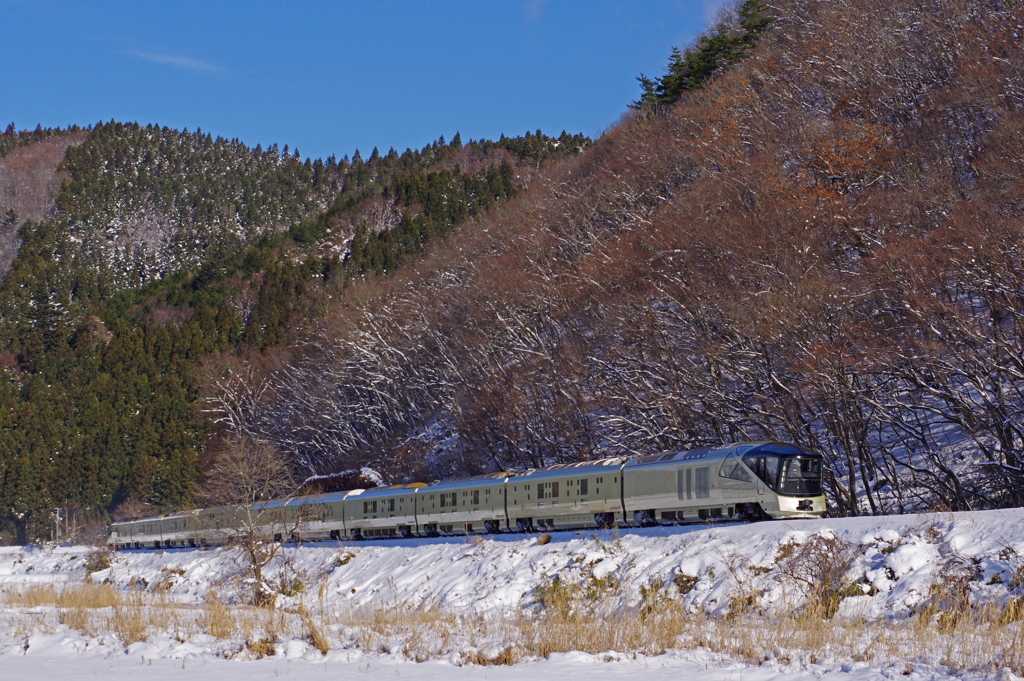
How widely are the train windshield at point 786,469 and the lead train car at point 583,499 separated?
23mm

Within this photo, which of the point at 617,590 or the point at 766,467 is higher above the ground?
the point at 766,467

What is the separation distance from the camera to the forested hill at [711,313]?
24406 mm

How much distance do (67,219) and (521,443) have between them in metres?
136

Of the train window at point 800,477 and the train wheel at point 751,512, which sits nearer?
the train window at point 800,477

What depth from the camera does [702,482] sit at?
885 inches

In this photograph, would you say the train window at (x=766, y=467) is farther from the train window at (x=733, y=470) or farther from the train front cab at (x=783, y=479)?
the train window at (x=733, y=470)

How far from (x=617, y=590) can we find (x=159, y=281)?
394 ft

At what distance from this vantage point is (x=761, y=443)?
22078mm

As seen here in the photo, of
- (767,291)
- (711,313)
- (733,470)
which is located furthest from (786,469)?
(711,313)

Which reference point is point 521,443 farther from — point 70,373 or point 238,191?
point 238,191

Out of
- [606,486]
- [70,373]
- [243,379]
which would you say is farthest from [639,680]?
[70,373]

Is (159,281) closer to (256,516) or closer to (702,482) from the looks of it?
(256,516)

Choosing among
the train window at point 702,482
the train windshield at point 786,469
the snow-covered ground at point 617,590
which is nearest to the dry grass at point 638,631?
the snow-covered ground at point 617,590

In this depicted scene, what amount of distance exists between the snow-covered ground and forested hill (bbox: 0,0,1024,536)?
23.8 ft
